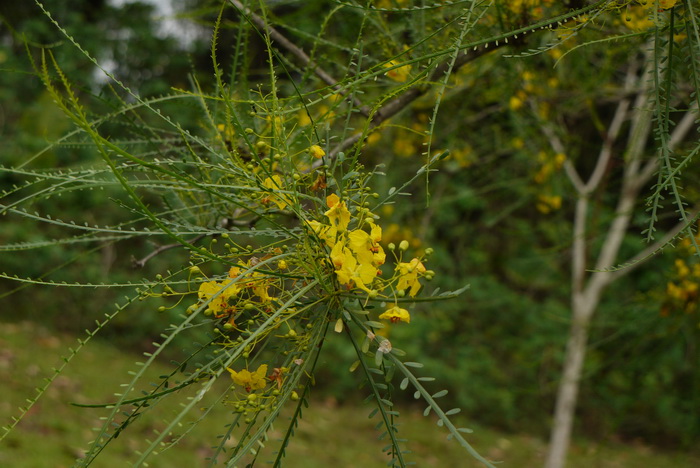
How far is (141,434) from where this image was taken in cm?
355

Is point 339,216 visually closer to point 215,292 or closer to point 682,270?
point 215,292

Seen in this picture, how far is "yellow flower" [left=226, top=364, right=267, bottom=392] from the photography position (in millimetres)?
608

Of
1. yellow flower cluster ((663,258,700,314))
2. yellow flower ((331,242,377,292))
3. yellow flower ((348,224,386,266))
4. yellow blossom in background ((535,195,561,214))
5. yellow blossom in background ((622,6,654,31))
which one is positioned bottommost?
yellow flower ((331,242,377,292))

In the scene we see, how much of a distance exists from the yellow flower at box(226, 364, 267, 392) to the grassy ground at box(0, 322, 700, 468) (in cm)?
224

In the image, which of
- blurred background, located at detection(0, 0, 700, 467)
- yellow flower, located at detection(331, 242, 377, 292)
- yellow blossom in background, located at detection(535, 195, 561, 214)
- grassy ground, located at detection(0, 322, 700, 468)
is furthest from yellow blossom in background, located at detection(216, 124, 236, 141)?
blurred background, located at detection(0, 0, 700, 467)

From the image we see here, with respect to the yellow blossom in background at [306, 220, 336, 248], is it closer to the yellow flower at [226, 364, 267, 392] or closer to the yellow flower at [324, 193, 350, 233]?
the yellow flower at [324, 193, 350, 233]

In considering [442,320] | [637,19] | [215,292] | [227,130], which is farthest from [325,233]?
[442,320]

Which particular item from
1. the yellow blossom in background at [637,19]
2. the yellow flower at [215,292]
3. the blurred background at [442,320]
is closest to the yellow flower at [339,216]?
the yellow flower at [215,292]

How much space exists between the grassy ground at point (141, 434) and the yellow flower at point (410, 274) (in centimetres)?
223

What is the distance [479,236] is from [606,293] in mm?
1263

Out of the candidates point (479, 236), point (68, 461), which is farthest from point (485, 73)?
point (479, 236)

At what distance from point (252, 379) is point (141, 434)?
3.33 m

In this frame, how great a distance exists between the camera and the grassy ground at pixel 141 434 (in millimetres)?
3129

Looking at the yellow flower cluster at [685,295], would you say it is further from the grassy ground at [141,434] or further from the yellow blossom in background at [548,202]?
the grassy ground at [141,434]
